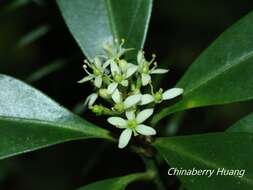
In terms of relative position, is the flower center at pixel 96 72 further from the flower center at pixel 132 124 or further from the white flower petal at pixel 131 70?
the flower center at pixel 132 124

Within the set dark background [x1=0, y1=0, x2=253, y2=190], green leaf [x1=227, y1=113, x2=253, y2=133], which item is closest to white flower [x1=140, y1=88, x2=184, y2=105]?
green leaf [x1=227, y1=113, x2=253, y2=133]

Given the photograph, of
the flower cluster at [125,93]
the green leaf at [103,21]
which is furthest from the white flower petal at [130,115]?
the green leaf at [103,21]

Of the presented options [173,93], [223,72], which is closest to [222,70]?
[223,72]

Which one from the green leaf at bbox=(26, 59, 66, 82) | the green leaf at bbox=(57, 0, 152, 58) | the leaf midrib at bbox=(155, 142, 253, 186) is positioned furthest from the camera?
the green leaf at bbox=(26, 59, 66, 82)

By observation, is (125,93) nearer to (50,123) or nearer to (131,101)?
(131,101)

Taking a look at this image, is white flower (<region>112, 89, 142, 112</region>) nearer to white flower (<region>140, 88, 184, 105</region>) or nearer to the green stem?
white flower (<region>140, 88, 184, 105</region>)
